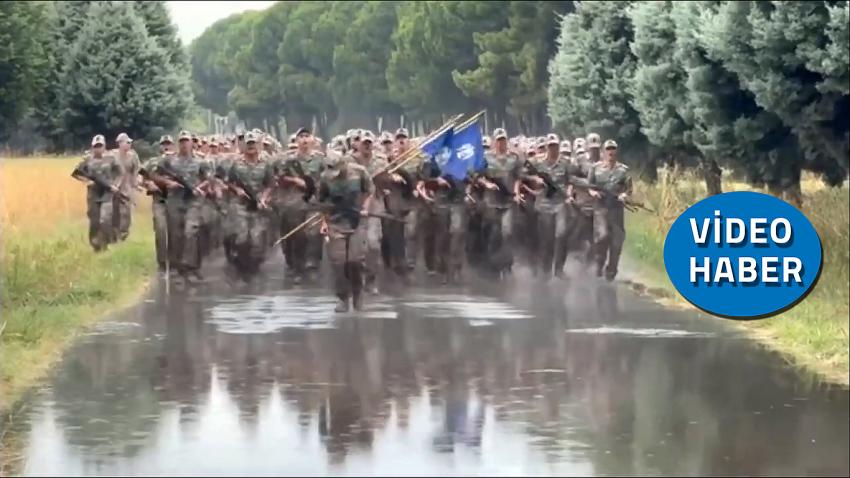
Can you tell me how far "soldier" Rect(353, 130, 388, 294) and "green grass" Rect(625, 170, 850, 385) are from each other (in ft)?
9.19

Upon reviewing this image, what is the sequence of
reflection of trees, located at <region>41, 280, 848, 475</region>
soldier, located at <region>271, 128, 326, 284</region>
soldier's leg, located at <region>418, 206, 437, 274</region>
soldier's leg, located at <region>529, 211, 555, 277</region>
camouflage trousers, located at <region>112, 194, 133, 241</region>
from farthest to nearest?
soldier's leg, located at <region>418, 206, 437, 274</region> < soldier's leg, located at <region>529, 211, 555, 277</region> < soldier, located at <region>271, 128, 326, 284</region> < camouflage trousers, located at <region>112, 194, 133, 241</region> < reflection of trees, located at <region>41, 280, 848, 475</region>

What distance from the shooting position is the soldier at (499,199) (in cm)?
1747

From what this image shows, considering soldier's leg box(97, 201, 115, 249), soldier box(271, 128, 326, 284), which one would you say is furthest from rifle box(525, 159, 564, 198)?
soldier's leg box(97, 201, 115, 249)

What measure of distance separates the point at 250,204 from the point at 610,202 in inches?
148

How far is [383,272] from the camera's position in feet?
57.4

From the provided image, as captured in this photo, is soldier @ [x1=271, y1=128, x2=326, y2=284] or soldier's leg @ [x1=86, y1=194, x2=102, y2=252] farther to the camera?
soldier @ [x1=271, y1=128, x2=326, y2=284]

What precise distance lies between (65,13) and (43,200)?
1512 mm

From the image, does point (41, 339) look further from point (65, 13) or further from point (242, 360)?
point (65, 13)

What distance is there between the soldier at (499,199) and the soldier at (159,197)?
337 cm

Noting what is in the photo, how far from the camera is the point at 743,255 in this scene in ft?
19.8

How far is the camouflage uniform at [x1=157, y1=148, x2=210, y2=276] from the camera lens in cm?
1547

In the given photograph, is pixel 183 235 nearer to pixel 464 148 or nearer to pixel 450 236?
pixel 464 148

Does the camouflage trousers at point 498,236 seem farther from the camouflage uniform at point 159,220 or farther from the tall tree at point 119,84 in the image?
the tall tree at point 119,84

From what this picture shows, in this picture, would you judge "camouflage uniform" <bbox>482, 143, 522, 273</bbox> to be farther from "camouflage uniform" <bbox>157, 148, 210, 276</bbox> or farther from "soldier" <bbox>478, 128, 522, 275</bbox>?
"camouflage uniform" <bbox>157, 148, 210, 276</bbox>
